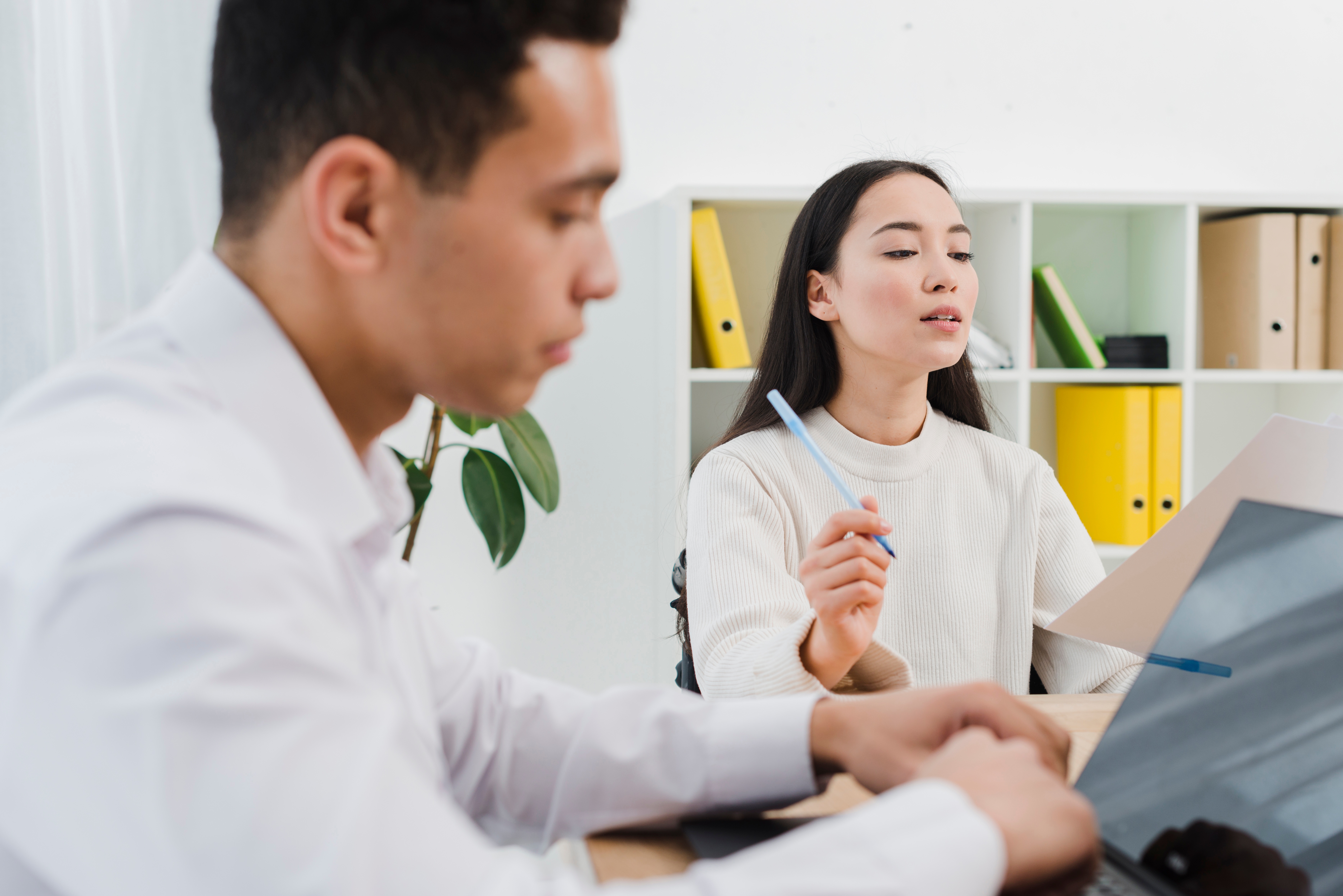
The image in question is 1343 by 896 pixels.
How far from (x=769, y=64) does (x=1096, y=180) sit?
0.92 m

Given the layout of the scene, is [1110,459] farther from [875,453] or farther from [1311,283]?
[875,453]

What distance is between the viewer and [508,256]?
1.64 feet

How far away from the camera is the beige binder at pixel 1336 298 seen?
2262 millimetres

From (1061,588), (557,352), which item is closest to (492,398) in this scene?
(557,352)

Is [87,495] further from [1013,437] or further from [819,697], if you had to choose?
[1013,437]

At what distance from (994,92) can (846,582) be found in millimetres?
1974

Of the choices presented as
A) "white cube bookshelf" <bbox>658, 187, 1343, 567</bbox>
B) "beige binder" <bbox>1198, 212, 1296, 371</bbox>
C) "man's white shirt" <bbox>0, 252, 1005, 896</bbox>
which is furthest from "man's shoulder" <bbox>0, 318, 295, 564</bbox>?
"beige binder" <bbox>1198, 212, 1296, 371</bbox>

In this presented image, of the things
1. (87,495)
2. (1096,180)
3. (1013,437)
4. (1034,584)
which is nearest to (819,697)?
(87,495)

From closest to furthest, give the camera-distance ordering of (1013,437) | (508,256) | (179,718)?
(179,718), (508,256), (1013,437)

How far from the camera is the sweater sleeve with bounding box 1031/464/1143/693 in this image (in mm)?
1283

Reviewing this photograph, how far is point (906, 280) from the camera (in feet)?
4.84

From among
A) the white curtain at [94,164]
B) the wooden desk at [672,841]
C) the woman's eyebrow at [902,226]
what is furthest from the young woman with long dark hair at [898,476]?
the white curtain at [94,164]

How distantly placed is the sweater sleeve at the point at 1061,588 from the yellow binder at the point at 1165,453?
0.86 m

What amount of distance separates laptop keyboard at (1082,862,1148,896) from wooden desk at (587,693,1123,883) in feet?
0.26
